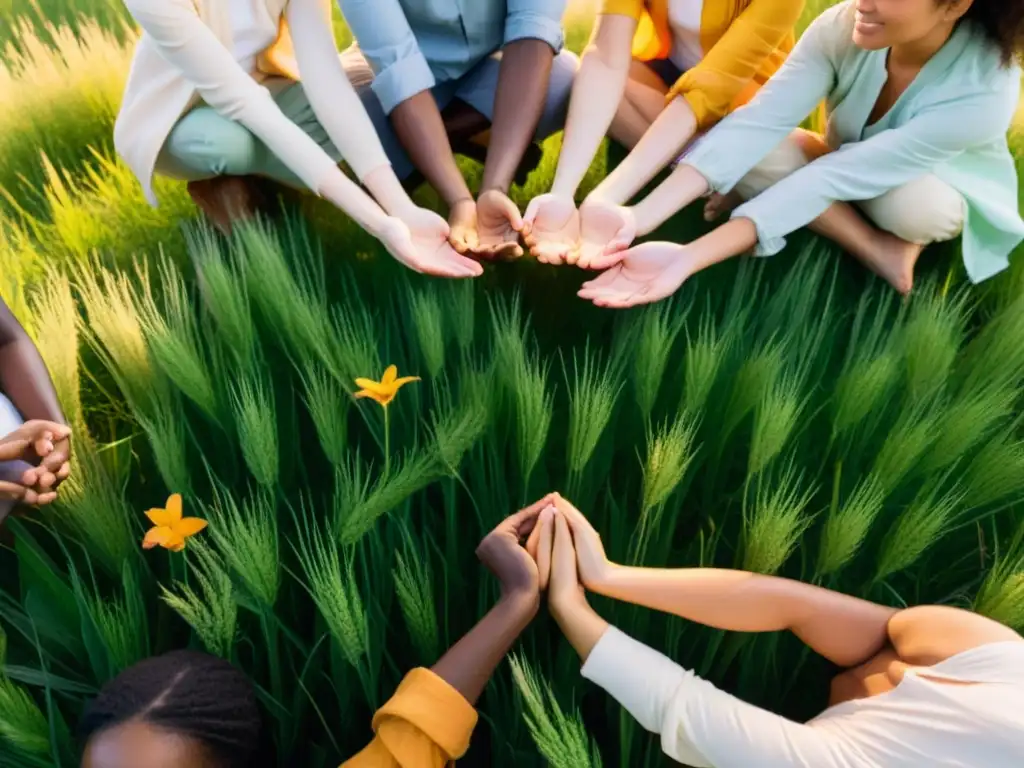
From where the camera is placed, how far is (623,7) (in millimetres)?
1230

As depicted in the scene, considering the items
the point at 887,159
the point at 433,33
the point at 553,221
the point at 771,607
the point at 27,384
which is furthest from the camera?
the point at 433,33

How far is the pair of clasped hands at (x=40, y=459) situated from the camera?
0.79m

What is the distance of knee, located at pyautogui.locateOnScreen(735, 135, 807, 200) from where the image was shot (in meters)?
1.23

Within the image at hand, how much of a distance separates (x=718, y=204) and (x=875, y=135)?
24cm

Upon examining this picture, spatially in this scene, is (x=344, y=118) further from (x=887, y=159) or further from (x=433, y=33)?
(x=887, y=159)

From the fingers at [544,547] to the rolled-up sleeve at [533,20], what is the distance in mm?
747

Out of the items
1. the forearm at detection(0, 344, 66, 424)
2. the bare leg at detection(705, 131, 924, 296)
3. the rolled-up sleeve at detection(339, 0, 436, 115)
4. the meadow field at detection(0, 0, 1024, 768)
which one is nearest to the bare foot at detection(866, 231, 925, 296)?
the bare leg at detection(705, 131, 924, 296)

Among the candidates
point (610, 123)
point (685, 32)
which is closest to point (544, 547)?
point (610, 123)

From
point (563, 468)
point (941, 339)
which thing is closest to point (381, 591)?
point (563, 468)

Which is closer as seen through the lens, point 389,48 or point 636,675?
point 636,675

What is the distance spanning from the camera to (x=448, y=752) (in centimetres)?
70

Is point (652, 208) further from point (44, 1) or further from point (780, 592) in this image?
point (44, 1)

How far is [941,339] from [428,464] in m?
0.56

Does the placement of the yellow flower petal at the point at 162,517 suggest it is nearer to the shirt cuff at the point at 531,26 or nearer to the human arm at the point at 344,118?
the human arm at the point at 344,118
